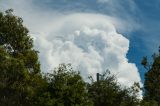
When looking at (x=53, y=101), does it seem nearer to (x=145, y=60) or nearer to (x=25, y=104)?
(x=25, y=104)

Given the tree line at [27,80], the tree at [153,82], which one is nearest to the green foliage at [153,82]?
the tree at [153,82]

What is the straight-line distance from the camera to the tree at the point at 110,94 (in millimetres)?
57438

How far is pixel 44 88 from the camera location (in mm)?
47438

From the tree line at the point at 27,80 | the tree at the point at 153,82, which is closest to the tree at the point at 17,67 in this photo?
the tree line at the point at 27,80

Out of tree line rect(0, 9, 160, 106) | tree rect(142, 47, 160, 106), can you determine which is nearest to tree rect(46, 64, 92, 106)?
tree line rect(0, 9, 160, 106)

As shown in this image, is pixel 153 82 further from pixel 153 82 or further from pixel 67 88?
pixel 67 88

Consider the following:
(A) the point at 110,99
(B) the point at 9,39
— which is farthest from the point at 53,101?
(A) the point at 110,99

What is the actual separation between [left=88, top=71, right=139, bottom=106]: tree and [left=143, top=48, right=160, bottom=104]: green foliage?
11.3 metres

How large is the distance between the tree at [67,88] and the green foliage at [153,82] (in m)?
24.1

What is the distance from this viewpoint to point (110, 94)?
57.5 meters

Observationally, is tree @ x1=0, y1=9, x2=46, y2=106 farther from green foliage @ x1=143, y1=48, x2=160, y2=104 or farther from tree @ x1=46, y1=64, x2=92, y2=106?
green foliage @ x1=143, y1=48, x2=160, y2=104

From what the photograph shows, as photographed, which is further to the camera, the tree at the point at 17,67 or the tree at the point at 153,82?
the tree at the point at 153,82

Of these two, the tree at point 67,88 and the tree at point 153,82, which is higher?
the tree at point 153,82

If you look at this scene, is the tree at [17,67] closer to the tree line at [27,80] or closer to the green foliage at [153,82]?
the tree line at [27,80]
